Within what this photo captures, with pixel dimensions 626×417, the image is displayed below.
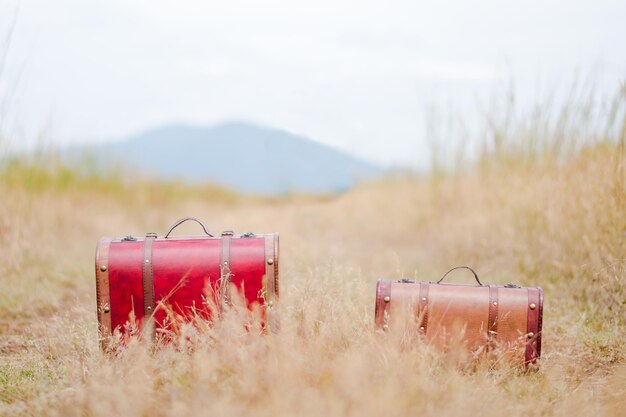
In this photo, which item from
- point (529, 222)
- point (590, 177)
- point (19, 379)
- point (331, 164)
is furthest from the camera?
point (331, 164)

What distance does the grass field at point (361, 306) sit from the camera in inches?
86.7

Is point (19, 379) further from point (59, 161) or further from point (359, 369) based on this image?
point (59, 161)

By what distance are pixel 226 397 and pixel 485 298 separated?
1.59m

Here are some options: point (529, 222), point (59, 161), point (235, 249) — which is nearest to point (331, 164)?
point (59, 161)

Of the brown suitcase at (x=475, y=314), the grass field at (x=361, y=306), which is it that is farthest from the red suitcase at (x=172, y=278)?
the brown suitcase at (x=475, y=314)

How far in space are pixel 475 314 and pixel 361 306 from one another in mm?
517

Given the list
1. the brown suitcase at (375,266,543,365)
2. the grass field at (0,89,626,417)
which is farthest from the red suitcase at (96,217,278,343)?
the brown suitcase at (375,266,543,365)

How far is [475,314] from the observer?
3.23 meters

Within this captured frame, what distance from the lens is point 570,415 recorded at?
2385 mm

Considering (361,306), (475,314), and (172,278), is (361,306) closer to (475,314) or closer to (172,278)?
(475,314)

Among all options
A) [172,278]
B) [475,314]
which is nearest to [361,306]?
[475,314]

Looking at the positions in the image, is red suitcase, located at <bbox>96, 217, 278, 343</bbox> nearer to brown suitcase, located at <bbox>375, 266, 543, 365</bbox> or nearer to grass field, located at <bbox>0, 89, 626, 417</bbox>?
grass field, located at <bbox>0, 89, 626, 417</bbox>

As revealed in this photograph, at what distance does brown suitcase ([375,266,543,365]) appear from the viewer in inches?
126

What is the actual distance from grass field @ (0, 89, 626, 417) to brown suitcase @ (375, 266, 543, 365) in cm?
11
